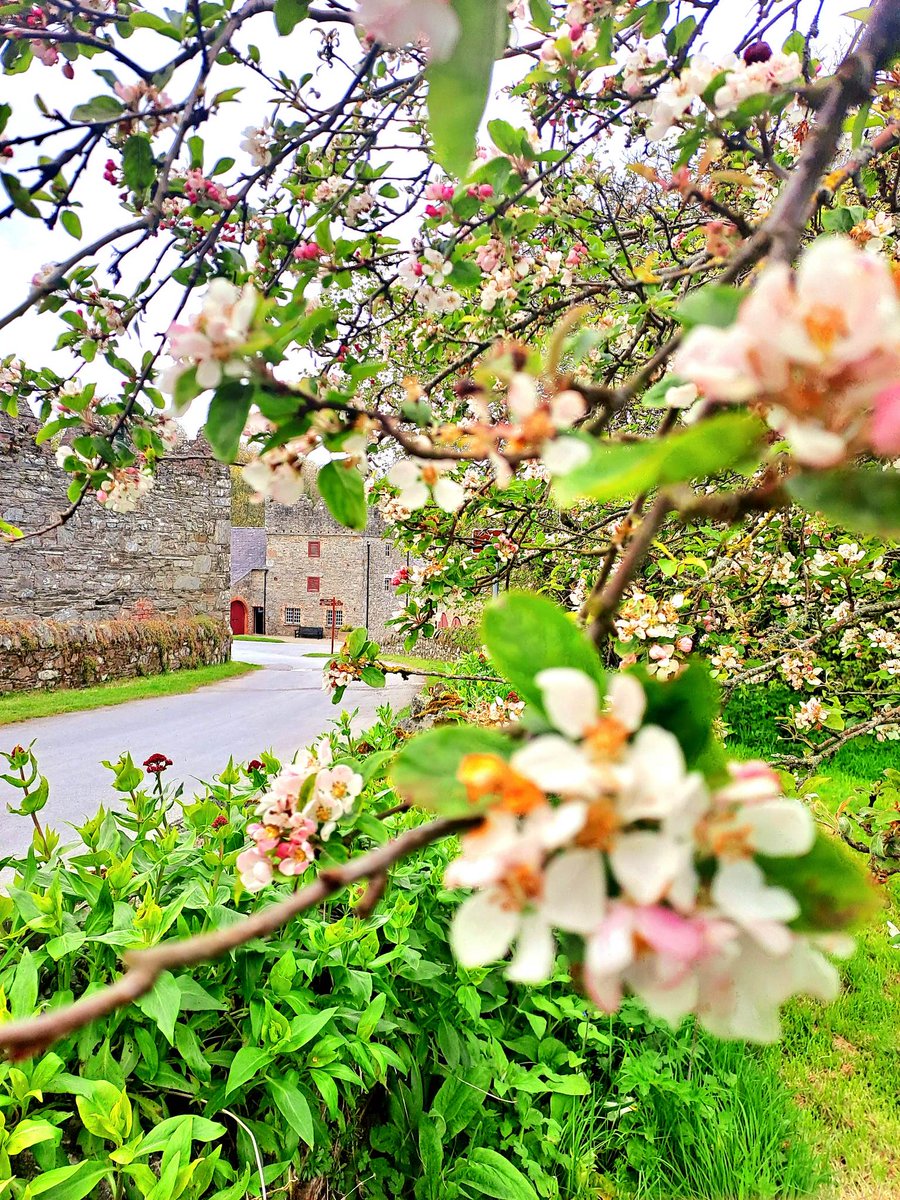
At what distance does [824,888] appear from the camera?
0.31m

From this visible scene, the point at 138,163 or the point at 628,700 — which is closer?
the point at 628,700

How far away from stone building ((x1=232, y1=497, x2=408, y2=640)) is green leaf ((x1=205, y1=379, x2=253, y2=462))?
2470cm

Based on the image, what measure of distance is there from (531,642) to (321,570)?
85.7 ft

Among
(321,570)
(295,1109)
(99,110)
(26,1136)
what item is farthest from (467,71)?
(321,570)

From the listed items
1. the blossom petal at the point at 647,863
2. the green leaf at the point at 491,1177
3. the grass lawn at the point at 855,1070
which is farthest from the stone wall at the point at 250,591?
the blossom petal at the point at 647,863

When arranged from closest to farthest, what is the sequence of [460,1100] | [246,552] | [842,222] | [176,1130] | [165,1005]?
[842,222] → [176,1130] → [165,1005] → [460,1100] → [246,552]

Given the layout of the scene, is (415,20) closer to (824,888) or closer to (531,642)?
(531,642)

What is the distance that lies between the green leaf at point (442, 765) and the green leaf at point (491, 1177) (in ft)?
5.68

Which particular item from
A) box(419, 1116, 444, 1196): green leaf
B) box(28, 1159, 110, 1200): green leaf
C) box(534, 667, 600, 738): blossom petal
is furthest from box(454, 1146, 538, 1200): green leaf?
box(534, 667, 600, 738): blossom petal

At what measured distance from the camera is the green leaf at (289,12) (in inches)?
34.8

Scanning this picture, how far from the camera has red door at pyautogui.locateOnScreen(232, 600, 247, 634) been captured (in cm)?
2652

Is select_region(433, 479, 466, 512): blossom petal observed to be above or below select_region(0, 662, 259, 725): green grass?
above

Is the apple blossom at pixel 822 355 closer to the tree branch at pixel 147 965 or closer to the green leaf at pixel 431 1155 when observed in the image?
the tree branch at pixel 147 965

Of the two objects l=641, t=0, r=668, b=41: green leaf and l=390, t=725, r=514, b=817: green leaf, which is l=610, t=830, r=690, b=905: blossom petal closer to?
l=390, t=725, r=514, b=817: green leaf
